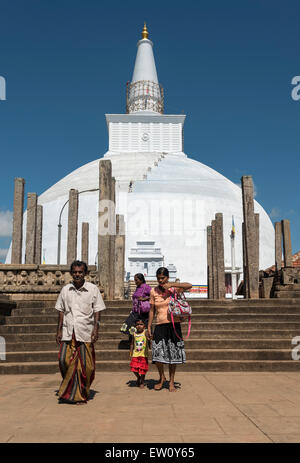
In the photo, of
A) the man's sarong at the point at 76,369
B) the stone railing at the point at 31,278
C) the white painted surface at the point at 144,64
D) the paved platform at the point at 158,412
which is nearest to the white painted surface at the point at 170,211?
the white painted surface at the point at 144,64

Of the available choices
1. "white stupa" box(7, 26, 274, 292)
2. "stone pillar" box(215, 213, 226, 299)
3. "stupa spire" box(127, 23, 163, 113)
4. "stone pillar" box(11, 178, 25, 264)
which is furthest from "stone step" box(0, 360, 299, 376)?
→ "stupa spire" box(127, 23, 163, 113)

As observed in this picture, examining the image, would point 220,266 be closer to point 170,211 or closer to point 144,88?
point 170,211

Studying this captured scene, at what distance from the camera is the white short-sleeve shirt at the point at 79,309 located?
5203 mm

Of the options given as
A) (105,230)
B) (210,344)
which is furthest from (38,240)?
(210,344)

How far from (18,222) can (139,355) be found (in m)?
8.78

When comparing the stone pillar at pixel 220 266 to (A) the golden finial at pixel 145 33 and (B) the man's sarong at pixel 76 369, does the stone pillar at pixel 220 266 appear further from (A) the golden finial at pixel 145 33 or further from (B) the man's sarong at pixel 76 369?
(A) the golden finial at pixel 145 33

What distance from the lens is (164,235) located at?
34.1 metres

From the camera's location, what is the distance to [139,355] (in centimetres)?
620

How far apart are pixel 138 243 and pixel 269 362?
2454 centimetres

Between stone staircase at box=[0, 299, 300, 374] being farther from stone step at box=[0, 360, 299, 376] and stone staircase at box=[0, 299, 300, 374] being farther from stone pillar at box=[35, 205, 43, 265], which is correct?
stone pillar at box=[35, 205, 43, 265]

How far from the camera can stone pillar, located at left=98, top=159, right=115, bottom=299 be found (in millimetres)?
11222

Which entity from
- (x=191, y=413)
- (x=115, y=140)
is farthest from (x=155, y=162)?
(x=191, y=413)

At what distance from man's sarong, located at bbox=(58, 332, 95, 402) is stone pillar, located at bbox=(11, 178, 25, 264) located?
8490 mm
